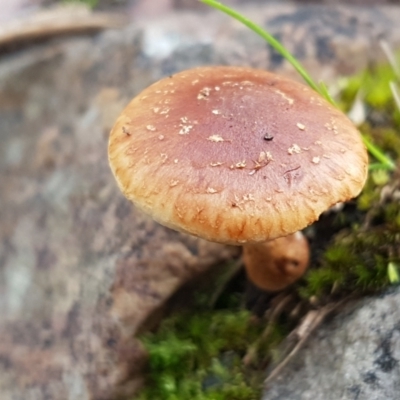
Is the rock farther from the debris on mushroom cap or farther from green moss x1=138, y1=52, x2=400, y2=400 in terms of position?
the debris on mushroom cap

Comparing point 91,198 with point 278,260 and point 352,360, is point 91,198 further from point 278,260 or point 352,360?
point 352,360

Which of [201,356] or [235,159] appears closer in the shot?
[235,159]

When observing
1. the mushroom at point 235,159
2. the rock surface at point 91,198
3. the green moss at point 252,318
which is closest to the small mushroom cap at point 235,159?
the mushroom at point 235,159

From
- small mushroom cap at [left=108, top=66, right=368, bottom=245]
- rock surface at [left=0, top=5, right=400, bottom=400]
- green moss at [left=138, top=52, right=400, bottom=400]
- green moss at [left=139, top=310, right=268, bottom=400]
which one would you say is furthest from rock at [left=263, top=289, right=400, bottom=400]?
rock surface at [left=0, top=5, right=400, bottom=400]

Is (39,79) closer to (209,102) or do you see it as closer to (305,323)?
(209,102)

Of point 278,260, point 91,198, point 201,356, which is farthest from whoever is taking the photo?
point 91,198

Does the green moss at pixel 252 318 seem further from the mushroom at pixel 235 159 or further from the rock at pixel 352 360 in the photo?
the mushroom at pixel 235 159

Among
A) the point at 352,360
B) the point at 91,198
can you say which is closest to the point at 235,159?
the point at 352,360
